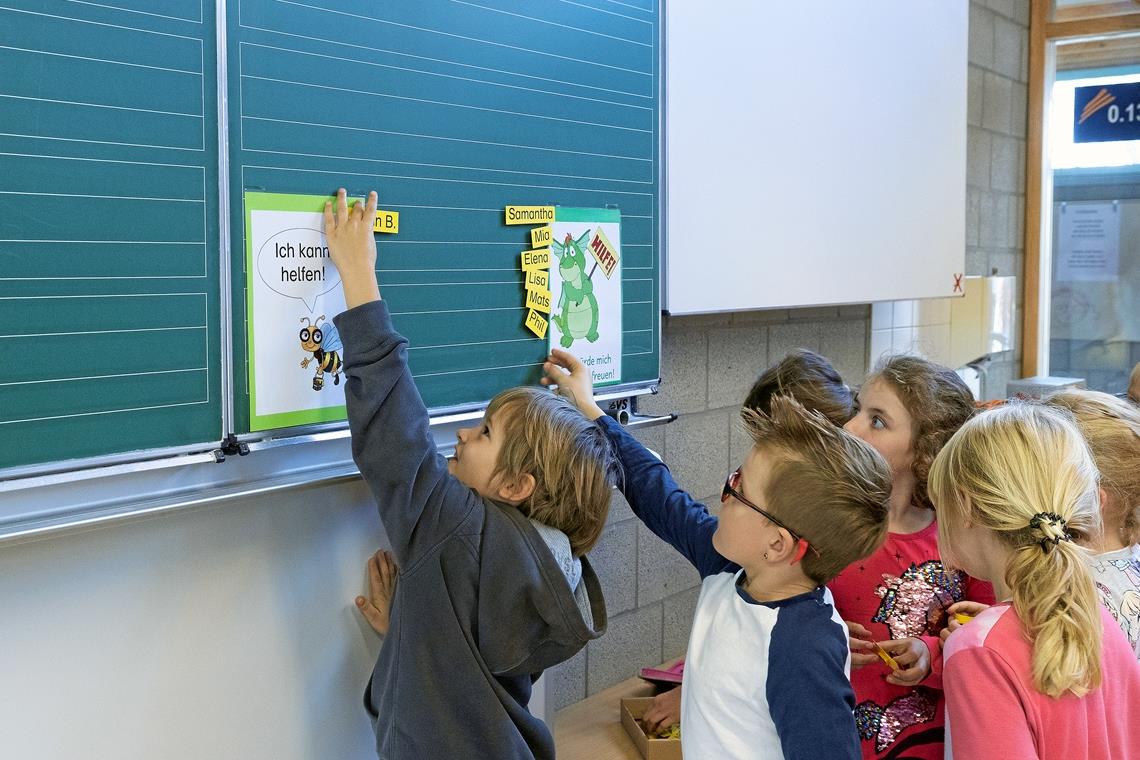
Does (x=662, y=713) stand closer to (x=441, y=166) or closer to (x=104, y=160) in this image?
(x=441, y=166)

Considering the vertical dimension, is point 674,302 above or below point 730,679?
above

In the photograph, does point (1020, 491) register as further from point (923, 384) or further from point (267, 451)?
point (267, 451)

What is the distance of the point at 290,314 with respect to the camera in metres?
1.67

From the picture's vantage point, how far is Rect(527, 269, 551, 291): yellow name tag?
81.1 inches

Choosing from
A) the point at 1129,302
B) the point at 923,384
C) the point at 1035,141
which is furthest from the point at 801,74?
the point at 1129,302

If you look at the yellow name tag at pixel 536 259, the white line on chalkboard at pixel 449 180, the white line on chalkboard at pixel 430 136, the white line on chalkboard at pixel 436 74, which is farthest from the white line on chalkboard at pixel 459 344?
the white line on chalkboard at pixel 436 74

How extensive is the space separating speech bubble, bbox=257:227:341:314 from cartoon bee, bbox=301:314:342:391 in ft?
0.11

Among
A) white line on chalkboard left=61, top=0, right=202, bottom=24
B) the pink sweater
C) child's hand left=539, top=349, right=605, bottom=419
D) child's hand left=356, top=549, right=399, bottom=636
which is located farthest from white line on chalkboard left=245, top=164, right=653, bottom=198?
the pink sweater

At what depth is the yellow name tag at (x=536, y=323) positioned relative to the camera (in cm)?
207

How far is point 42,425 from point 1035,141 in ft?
14.5

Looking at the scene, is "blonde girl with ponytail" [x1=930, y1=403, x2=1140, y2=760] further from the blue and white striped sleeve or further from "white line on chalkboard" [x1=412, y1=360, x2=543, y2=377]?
"white line on chalkboard" [x1=412, y1=360, x2=543, y2=377]

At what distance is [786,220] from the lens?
2854 millimetres

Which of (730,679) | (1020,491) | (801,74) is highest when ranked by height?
(801,74)

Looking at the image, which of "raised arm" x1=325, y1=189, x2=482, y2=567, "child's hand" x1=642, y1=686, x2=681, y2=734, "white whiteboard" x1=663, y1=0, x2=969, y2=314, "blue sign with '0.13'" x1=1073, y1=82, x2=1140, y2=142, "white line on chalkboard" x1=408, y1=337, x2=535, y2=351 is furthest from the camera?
"blue sign with '0.13'" x1=1073, y1=82, x2=1140, y2=142
